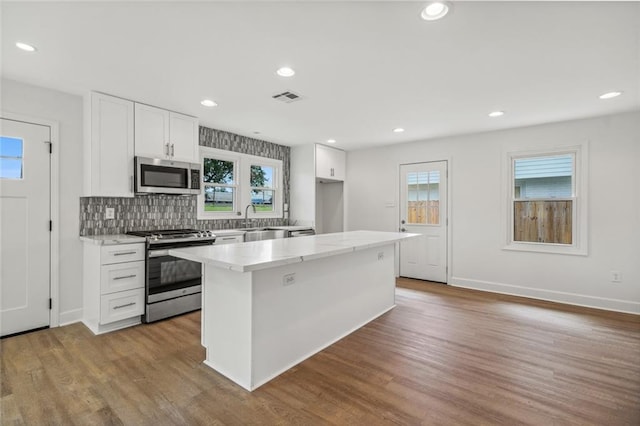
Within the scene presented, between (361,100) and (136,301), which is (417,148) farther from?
(136,301)

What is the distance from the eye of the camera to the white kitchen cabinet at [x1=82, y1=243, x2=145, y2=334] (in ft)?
9.86

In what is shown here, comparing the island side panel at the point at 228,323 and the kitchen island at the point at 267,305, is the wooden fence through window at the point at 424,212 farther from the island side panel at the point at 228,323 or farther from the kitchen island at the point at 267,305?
the island side panel at the point at 228,323

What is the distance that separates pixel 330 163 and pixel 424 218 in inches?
75.8

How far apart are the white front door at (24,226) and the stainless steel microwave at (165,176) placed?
81cm

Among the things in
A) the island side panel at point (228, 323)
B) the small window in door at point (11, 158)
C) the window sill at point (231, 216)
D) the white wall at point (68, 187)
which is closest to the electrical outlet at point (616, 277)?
the island side panel at point (228, 323)

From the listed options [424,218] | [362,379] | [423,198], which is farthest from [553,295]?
[362,379]

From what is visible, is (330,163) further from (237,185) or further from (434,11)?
(434,11)

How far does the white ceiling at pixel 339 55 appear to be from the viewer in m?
1.87

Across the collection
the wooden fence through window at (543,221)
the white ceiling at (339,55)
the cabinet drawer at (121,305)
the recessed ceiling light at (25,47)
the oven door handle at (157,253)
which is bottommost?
the cabinet drawer at (121,305)

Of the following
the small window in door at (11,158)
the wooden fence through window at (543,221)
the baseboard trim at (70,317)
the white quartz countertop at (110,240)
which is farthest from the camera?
the wooden fence through window at (543,221)

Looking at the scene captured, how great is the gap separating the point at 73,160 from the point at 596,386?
4.91m

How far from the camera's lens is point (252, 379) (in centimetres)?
208

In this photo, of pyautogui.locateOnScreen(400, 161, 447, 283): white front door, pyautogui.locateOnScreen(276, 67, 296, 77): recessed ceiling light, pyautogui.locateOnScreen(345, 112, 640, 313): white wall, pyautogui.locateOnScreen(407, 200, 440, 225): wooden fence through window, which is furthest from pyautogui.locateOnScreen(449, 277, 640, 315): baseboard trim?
pyautogui.locateOnScreen(276, 67, 296, 77): recessed ceiling light

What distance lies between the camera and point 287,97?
126 inches
